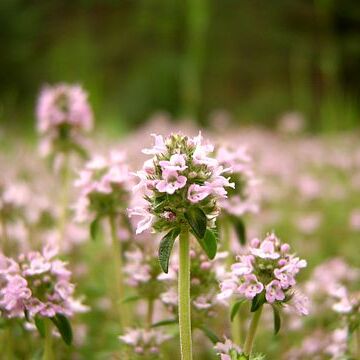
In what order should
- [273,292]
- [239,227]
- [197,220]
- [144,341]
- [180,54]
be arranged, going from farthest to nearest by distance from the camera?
[180,54], [239,227], [144,341], [273,292], [197,220]

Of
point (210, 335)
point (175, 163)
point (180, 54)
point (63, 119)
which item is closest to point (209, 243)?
point (175, 163)

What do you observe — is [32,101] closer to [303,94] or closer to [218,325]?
[303,94]

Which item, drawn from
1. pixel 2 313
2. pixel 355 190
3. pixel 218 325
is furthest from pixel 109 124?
pixel 2 313

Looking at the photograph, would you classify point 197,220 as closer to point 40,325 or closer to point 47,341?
point 40,325

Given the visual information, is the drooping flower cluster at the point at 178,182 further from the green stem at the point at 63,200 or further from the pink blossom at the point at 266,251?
the green stem at the point at 63,200

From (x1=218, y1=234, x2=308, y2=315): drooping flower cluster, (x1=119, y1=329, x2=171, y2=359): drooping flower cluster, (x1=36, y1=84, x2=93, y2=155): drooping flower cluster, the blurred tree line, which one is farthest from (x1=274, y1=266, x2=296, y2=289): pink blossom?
the blurred tree line

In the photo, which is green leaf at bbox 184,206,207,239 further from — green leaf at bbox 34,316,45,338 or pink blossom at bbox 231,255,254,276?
green leaf at bbox 34,316,45,338
